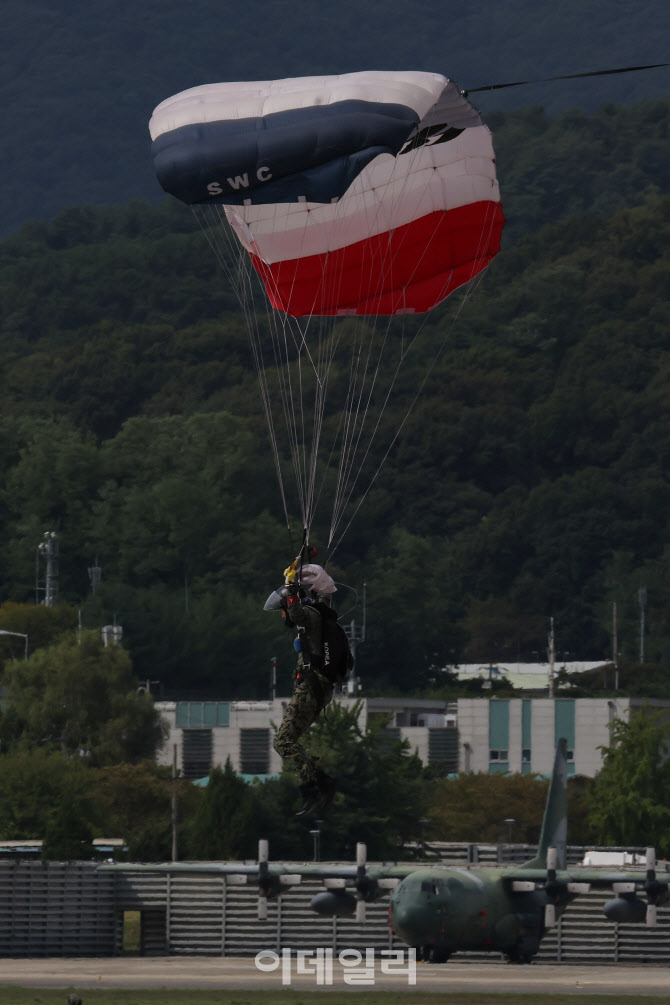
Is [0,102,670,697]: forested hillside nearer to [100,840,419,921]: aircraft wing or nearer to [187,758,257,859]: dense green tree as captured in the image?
[187,758,257,859]: dense green tree

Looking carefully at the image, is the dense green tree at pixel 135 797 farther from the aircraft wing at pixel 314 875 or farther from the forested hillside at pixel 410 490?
the forested hillside at pixel 410 490

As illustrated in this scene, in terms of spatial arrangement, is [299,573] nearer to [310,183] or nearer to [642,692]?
[310,183]

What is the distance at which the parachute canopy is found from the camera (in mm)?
28250

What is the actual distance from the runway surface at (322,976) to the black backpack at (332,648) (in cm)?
1737

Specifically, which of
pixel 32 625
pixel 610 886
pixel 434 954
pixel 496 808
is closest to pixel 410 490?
pixel 32 625

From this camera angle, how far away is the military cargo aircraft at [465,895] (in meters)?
43.9

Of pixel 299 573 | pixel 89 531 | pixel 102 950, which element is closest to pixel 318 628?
pixel 299 573

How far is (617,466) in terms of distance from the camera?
173750 mm

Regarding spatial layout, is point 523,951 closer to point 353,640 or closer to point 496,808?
point 496,808

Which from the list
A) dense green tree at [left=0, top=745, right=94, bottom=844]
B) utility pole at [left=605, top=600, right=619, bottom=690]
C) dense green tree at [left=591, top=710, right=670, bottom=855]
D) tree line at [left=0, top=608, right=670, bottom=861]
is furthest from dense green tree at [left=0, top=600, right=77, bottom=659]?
dense green tree at [left=591, top=710, right=670, bottom=855]

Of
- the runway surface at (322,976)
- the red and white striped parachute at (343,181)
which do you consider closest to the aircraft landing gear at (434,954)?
the runway surface at (322,976)

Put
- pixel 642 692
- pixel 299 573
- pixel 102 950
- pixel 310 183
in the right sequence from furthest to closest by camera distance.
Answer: pixel 642 692
pixel 102 950
pixel 310 183
pixel 299 573

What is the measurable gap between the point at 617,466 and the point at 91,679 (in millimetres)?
84749

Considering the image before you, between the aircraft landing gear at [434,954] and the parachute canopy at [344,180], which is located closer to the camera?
the parachute canopy at [344,180]
